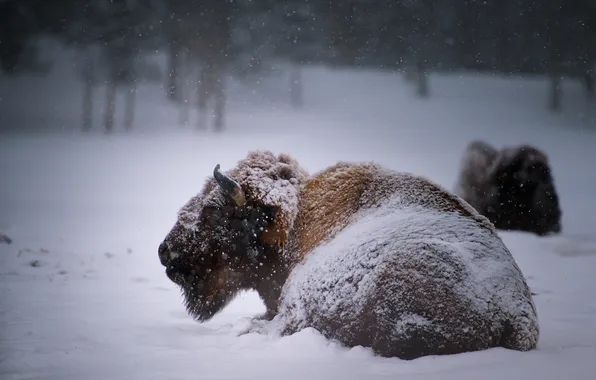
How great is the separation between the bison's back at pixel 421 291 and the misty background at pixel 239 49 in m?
5.28

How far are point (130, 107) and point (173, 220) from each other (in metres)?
6.74

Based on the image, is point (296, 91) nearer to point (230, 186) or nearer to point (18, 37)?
point (18, 37)

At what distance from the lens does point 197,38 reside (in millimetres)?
9562

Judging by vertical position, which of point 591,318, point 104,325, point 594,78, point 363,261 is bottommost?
point 104,325

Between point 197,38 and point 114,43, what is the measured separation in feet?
5.95

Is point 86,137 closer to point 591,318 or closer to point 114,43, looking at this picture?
point 114,43

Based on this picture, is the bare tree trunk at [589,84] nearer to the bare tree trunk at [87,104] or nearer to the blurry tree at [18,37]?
the blurry tree at [18,37]

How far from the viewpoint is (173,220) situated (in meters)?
6.58

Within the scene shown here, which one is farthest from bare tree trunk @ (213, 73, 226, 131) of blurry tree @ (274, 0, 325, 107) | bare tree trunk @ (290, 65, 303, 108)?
bare tree trunk @ (290, 65, 303, 108)

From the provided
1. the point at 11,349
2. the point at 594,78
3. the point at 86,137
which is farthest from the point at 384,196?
the point at 86,137

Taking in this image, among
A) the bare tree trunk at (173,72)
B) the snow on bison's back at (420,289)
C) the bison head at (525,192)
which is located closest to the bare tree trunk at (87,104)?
the bare tree trunk at (173,72)

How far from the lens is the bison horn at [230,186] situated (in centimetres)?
295

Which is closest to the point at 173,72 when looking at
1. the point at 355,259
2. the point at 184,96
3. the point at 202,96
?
the point at 184,96

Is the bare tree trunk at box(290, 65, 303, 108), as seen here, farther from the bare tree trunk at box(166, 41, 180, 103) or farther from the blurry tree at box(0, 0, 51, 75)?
the blurry tree at box(0, 0, 51, 75)
